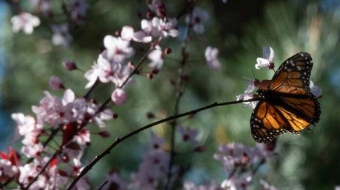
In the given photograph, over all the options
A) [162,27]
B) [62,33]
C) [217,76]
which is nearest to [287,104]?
[162,27]

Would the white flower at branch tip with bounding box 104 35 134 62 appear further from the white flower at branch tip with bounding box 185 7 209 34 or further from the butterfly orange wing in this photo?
the butterfly orange wing

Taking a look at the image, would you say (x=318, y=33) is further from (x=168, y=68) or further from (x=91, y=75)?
(x=91, y=75)

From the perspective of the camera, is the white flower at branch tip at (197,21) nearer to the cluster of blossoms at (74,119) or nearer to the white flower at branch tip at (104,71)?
the cluster of blossoms at (74,119)

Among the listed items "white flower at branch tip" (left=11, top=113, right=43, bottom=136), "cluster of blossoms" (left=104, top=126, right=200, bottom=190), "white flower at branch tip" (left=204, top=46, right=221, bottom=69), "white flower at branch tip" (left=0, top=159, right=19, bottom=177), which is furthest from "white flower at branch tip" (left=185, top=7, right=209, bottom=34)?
"white flower at branch tip" (left=0, top=159, right=19, bottom=177)

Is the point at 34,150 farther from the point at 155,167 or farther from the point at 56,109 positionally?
the point at 155,167

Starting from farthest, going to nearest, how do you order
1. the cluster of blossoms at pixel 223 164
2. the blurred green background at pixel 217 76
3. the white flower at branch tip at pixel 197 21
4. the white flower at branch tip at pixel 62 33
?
1. the blurred green background at pixel 217 76
2. the white flower at branch tip at pixel 62 33
3. the white flower at branch tip at pixel 197 21
4. the cluster of blossoms at pixel 223 164

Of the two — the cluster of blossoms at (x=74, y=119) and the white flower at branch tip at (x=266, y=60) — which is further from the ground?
the cluster of blossoms at (x=74, y=119)

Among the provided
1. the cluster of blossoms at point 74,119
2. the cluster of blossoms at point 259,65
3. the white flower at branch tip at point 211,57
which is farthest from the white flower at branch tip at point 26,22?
the cluster of blossoms at point 259,65
